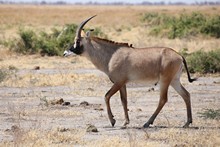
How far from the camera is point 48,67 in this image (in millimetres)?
23234

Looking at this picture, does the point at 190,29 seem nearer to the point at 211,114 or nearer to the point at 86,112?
the point at 86,112

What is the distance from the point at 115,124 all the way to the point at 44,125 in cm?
144

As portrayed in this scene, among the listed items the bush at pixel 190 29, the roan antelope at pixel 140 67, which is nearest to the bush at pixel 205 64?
the roan antelope at pixel 140 67

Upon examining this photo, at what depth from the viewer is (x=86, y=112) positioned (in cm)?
1363

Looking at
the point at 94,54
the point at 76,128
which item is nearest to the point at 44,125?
the point at 76,128

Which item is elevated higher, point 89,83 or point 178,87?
point 178,87

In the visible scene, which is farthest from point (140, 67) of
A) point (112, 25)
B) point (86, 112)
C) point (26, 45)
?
point (112, 25)

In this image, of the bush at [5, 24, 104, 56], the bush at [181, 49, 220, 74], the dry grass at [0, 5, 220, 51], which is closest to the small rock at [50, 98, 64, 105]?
the bush at [181, 49, 220, 74]

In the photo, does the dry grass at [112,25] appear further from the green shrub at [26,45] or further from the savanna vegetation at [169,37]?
the green shrub at [26,45]

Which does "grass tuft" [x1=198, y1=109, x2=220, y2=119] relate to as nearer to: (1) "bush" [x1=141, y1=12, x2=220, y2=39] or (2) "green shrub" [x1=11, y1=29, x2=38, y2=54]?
(2) "green shrub" [x1=11, y1=29, x2=38, y2=54]

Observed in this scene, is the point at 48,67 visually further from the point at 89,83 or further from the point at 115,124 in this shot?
the point at 115,124

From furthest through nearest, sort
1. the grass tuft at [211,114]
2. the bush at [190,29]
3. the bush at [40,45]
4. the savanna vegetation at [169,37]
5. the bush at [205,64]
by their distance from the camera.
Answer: the bush at [190,29] < the bush at [40,45] < the savanna vegetation at [169,37] < the bush at [205,64] < the grass tuft at [211,114]

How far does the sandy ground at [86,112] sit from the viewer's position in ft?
33.2

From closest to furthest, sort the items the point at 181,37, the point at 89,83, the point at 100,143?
the point at 100,143 < the point at 89,83 < the point at 181,37
